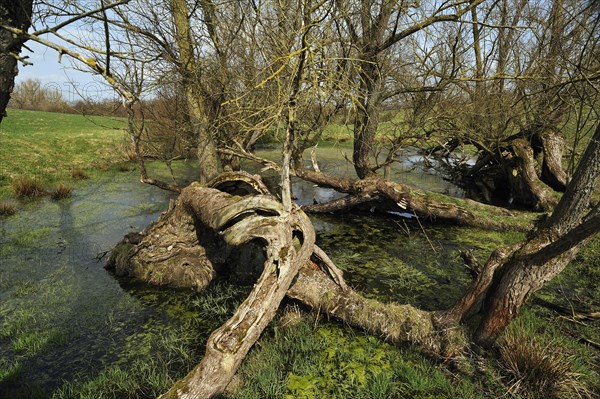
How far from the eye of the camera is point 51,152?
15.7 meters

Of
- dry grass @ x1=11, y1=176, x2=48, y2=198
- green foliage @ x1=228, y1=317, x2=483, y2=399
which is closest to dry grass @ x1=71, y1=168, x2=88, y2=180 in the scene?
dry grass @ x1=11, y1=176, x2=48, y2=198

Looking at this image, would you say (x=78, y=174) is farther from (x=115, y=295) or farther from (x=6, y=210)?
(x=115, y=295)

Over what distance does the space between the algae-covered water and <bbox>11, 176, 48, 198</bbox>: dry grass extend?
1488mm

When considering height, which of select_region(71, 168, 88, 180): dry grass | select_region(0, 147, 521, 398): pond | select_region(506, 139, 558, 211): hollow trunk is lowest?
select_region(0, 147, 521, 398): pond

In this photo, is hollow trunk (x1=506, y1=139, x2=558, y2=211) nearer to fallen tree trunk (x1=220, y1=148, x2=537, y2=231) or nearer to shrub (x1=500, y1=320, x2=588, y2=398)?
fallen tree trunk (x1=220, y1=148, x2=537, y2=231)

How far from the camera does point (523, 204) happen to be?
10.6 metres

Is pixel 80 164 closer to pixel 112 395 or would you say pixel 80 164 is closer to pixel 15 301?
pixel 15 301

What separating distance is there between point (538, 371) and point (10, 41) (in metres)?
5.04

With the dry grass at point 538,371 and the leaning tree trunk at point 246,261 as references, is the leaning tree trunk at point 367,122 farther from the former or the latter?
the dry grass at point 538,371

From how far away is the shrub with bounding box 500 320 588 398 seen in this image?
322cm

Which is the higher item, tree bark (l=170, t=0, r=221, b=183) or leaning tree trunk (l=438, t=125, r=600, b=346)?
tree bark (l=170, t=0, r=221, b=183)

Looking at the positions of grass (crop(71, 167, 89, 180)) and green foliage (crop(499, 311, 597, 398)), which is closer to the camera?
green foliage (crop(499, 311, 597, 398))

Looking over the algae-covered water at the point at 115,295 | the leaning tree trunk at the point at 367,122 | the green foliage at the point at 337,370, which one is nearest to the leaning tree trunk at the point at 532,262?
the green foliage at the point at 337,370

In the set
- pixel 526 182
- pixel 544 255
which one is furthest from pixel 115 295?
pixel 526 182
